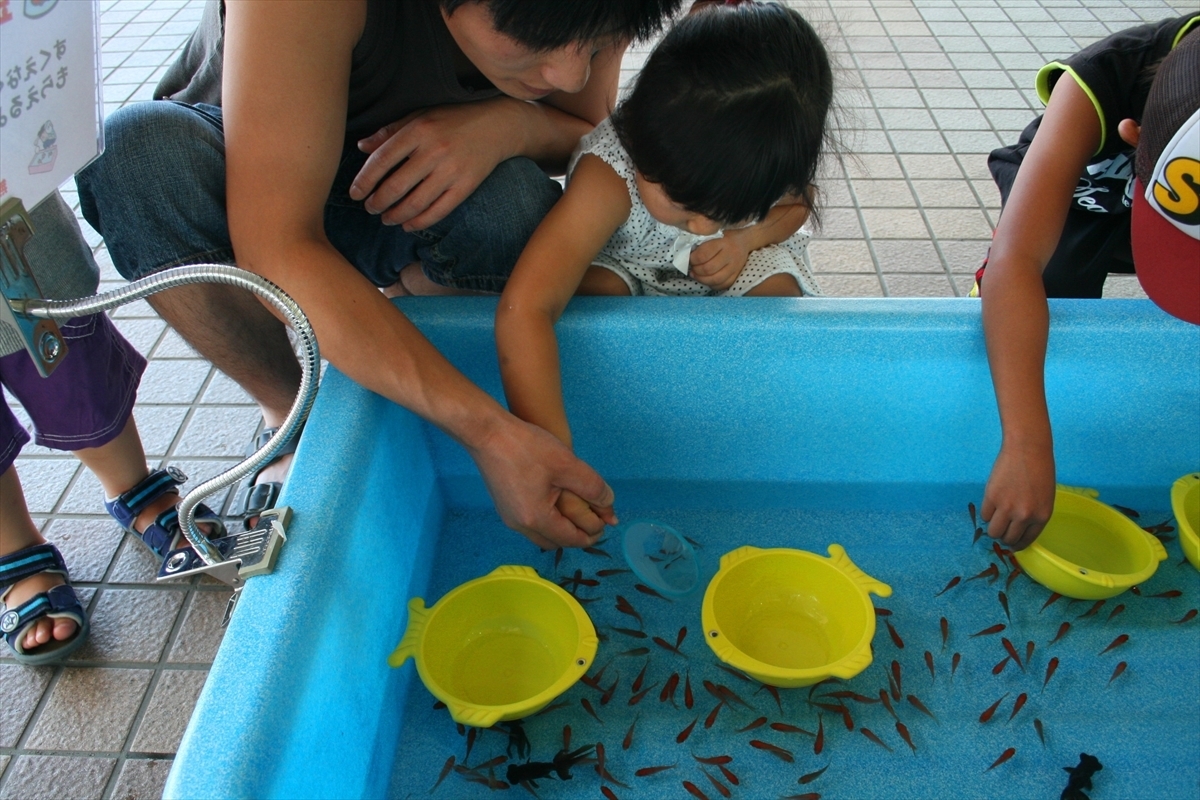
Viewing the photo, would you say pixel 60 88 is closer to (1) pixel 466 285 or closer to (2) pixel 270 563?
(2) pixel 270 563

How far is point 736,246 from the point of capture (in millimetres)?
1500

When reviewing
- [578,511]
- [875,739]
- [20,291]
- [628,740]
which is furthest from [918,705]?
[20,291]

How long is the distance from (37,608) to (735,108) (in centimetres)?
134

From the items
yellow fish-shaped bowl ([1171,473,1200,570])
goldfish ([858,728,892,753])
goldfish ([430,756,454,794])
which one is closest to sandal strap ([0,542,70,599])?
goldfish ([430,756,454,794])

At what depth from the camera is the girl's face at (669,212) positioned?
1286mm

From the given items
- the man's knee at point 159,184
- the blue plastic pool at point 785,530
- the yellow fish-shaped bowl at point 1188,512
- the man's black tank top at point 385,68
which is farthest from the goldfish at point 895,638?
the man's knee at point 159,184

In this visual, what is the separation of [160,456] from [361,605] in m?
0.81

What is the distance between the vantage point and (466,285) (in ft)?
4.93

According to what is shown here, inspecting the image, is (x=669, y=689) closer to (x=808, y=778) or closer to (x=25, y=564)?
(x=808, y=778)

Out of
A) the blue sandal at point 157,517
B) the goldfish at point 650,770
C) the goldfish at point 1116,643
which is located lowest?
the blue sandal at point 157,517

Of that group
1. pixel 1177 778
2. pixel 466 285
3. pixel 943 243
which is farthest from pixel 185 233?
pixel 943 243

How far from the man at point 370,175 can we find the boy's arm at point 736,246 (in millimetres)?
285

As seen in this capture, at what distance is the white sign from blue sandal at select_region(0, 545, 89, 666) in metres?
0.89

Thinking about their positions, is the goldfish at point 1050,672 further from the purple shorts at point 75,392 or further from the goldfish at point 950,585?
the purple shorts at point 75,392
